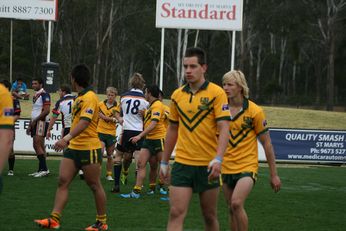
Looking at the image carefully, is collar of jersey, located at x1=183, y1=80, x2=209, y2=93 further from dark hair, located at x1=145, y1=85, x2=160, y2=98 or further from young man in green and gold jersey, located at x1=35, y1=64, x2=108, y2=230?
dark hair, located at x1=145, y1=85, x2=160, y2=98

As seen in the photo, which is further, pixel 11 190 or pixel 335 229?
pixel 11 190

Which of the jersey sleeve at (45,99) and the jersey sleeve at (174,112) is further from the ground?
the jersey sleeve at (174,112)

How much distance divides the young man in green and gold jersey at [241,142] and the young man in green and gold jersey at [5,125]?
2804 millimetres

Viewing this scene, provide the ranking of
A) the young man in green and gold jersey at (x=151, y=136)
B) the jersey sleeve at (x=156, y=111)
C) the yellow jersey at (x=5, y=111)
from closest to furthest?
the yellow jersey at (x=5, y=111), the jersey sleeve at (x=156, y=111), the young man in green and gold jersey at (x=151, y=136)

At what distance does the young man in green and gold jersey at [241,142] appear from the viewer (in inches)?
312

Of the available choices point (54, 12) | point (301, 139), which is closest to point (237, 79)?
point (301, 139)

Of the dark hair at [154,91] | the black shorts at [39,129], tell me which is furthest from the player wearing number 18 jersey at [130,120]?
the black shorts at [39,129]

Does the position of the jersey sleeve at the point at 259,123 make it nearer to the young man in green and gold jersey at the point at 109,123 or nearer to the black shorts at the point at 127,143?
the black shorts at the point at 127,143

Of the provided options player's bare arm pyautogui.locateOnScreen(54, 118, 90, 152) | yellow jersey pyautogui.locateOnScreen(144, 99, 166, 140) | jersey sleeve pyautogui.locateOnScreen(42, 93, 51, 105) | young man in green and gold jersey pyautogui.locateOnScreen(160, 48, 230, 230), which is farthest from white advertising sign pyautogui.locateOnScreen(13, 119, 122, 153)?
young man in green and gold jersey pyautogui.locateOnScreen(160, 48, 230, 230)

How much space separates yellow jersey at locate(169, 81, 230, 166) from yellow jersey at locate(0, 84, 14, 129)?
1929mm

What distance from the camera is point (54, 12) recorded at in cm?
2748

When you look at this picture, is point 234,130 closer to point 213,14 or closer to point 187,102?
point 187,102

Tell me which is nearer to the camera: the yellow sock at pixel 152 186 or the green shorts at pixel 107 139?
the yellow sock at pixel 152 186

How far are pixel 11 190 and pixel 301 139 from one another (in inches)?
Answer: 564
